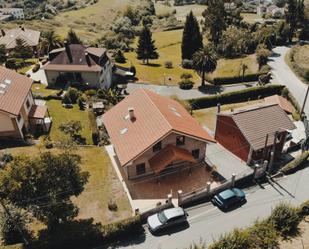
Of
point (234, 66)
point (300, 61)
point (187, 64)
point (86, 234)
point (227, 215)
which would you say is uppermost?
point (86, 234)

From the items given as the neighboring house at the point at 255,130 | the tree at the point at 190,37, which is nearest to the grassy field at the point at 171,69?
the tree at the point at 190,37

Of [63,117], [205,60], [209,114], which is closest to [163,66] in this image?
[205,60]

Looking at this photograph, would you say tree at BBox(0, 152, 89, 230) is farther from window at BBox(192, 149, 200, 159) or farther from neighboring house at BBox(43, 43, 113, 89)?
neighboring house at BBox(43, 43, 113, 89)

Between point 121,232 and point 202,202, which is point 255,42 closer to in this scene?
point 202,202

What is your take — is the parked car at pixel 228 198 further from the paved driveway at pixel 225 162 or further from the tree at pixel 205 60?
the tree at pixel 205 60

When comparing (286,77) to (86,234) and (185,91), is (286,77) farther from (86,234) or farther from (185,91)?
(86,234)

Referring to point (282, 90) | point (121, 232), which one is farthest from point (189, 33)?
point (121, 232)

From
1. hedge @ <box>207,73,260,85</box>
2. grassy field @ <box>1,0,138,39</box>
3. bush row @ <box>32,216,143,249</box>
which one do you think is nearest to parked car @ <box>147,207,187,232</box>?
bush row @ <box>32,216,143,249</box>
